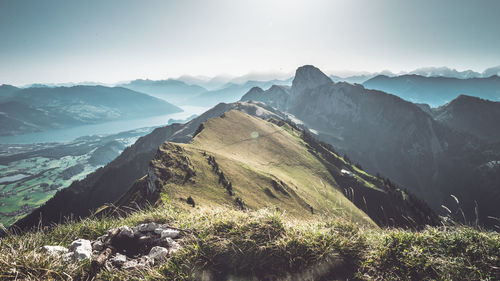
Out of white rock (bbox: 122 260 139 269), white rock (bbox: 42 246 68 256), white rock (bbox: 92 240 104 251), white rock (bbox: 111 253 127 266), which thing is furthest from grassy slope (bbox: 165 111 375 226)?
white rock (bbox: 42 246 68 256)

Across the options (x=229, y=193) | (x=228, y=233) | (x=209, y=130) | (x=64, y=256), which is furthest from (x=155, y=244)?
(x=209, y=130)

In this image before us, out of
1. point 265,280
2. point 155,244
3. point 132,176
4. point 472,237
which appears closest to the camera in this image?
point 265,280

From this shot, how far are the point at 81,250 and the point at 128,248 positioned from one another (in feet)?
3.78

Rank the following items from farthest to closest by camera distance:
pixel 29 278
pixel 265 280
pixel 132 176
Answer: pixel 132 176
pixel 265 280
pixel 29 278

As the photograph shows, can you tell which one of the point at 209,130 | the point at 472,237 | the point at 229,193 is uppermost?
the point at 472,237

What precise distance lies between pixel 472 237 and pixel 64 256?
858cm

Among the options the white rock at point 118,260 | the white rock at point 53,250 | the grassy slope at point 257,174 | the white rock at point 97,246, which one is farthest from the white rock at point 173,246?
the grassy slope at point 257,174

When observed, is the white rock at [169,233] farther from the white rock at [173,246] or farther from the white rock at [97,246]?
the white rock at [97,246]

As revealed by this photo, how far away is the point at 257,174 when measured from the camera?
208ft

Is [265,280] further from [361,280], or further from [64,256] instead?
[64,256]

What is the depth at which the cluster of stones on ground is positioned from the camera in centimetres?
458

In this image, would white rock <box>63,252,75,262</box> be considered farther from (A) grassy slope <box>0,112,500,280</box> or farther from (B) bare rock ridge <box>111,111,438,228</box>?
(B) bare rock ridge <box>111,111,438,228</box>

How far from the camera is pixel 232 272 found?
4145 mm

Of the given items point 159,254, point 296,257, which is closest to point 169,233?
point 159,254
